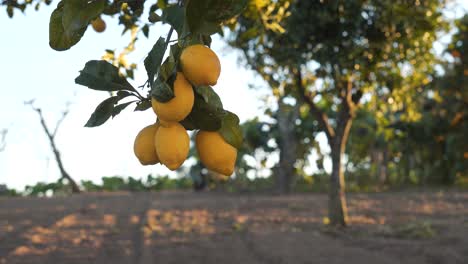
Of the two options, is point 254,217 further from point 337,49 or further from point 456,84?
point 456,84

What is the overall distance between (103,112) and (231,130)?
377 mm

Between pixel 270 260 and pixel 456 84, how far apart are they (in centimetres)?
1491

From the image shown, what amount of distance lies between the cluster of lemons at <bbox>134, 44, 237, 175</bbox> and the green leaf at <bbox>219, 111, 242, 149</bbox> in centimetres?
2

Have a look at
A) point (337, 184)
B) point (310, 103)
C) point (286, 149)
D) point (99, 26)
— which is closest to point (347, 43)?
point (310, 103)

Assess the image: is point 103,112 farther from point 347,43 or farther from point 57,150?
point 57,150

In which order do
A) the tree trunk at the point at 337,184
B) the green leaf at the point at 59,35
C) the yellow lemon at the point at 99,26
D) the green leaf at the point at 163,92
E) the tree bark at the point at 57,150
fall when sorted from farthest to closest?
the tree bark at the point at 57,150 → the tree trunk at the point at 337,184 → the yellow lemon at the point at 99,26 → the green leaf at the point at 59,35 → the green leaf at the point at 163,92

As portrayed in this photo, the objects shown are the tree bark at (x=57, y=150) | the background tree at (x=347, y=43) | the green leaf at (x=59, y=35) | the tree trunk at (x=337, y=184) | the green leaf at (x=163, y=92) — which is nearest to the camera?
the green leaf at (x=163, y=92)

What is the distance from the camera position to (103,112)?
1.54 meters

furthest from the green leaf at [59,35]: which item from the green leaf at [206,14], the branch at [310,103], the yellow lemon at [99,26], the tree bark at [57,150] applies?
the tree bark at [57,150]

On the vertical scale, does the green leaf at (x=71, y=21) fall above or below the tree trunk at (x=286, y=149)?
below

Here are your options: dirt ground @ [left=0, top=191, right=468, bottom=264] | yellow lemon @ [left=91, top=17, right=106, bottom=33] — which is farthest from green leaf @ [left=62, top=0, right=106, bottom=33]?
dirt ground @ [left=0, top=191, right=468, bottom=264]

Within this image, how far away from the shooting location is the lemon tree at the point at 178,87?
1.36 meters

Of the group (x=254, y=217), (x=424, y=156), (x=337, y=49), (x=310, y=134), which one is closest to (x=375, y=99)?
(x=337, y=49)

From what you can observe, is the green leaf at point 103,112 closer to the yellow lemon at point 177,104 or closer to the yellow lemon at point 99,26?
the yellow lemon at point 177,104
